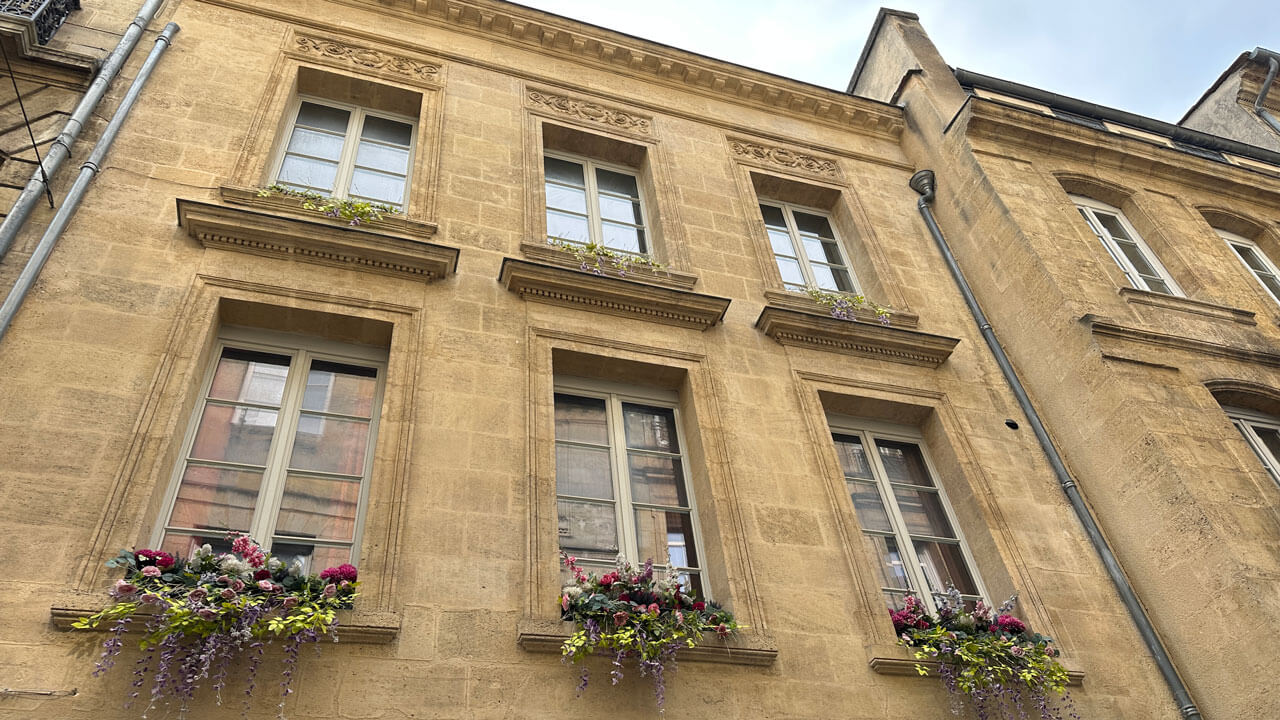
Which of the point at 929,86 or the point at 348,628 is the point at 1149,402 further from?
the point at 348,628

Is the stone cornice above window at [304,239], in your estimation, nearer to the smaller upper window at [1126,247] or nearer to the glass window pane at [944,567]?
the glass window pane at [944,567]

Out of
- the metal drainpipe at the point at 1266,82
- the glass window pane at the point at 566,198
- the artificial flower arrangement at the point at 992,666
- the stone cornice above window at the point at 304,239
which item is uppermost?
the metal drainpipe at the point at 1266,82

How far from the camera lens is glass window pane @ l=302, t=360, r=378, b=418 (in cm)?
592

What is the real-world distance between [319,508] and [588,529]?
1723 millimetres

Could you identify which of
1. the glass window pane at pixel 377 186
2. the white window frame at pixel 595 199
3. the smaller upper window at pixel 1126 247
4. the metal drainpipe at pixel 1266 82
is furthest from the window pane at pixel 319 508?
the metal drainpipe at pixel 1266 82

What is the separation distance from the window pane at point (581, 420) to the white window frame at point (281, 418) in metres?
1.32

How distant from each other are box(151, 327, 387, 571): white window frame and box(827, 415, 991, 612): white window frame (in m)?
3.42

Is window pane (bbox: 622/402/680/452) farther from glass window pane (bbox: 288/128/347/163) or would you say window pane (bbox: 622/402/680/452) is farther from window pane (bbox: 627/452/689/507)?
glass window pane (bbox: 288/128/347/163)

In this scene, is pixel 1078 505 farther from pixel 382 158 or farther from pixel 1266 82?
pixel 1266 82

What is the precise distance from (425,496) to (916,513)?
389 centimetres

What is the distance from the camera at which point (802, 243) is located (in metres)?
9.38

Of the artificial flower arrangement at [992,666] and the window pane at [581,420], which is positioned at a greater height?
the window pane at [581,420]

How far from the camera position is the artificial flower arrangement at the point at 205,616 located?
406cm

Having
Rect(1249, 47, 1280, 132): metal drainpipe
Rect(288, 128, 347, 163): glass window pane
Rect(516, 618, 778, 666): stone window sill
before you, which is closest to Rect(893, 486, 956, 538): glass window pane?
Rect(516, 618, 778, 666): stone window sill
